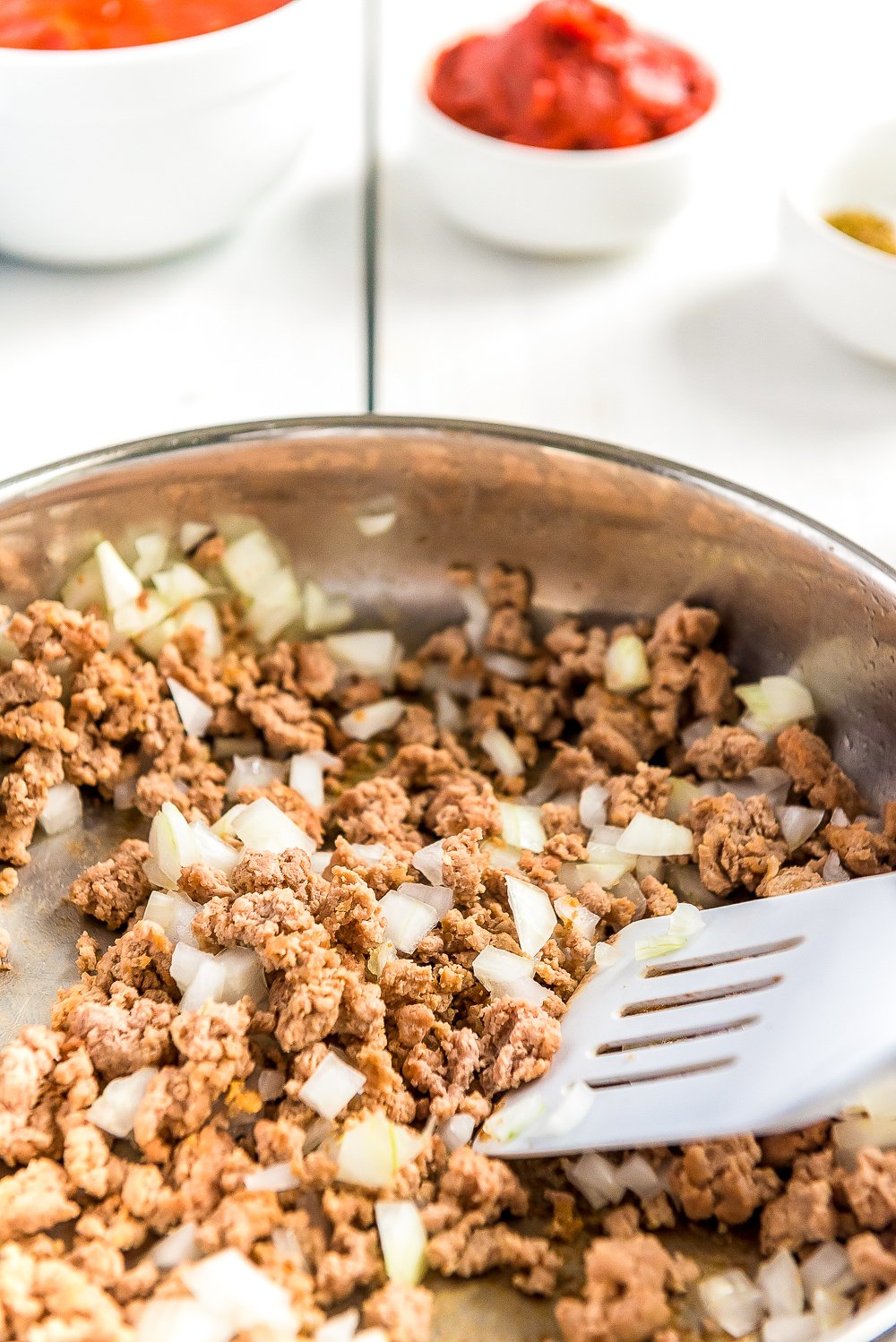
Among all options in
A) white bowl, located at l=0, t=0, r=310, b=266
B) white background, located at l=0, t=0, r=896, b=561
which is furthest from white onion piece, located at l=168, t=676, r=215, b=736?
white bowl, located at l=0, t=0, r=310, b=266

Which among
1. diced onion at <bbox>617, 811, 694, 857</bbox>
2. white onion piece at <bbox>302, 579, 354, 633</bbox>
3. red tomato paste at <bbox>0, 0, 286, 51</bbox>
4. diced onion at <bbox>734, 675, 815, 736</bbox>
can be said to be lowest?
diced onion at <bbox>617, 811, 694, 857</bbox>

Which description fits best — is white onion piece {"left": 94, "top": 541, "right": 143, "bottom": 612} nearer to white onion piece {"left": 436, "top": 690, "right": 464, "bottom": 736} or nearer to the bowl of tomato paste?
white onion piece {"left": 436, "top": 690, "right": 464, "bottom": 736}

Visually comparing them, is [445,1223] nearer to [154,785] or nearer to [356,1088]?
[356,1088]

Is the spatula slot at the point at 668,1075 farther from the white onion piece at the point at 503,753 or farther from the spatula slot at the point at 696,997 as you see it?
the white onion piece at the point at 503,753

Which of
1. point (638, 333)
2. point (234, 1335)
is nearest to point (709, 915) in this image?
point (234, 1335)

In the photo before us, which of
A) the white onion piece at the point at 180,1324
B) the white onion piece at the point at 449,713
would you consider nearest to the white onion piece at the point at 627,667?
the white onion piece at the point at 449,713
